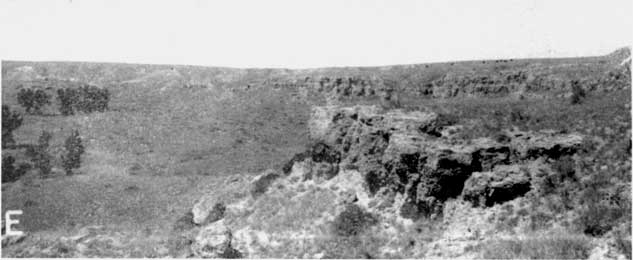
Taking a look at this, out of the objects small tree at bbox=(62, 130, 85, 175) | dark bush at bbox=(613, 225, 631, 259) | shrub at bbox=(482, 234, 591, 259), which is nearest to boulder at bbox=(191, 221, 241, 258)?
shrub at bbox=(482, 234, 591, 259)

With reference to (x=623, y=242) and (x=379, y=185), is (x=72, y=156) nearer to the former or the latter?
(x=379, y=185)

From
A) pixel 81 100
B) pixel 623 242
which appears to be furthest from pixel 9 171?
pixel 623 242

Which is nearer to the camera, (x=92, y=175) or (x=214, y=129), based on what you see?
(x=92, y=175)

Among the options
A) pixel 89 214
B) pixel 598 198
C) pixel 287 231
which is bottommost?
pixel 89 214

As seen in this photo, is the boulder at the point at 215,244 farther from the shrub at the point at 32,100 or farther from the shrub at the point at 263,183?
the shrub at the point at 32,100

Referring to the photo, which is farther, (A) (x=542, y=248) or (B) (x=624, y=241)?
(A) (x=542, y=248)

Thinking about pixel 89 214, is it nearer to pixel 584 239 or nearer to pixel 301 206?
pixel 301 206

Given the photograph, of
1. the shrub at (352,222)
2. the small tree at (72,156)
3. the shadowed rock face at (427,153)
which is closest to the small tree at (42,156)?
the small tree at (72,156)

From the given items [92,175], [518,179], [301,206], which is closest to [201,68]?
[92,175]
